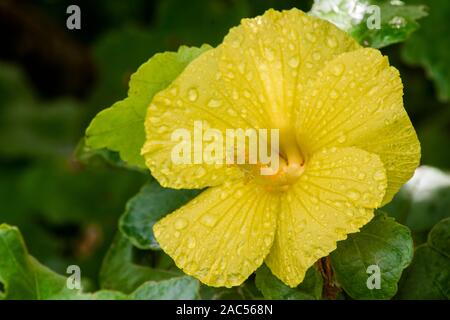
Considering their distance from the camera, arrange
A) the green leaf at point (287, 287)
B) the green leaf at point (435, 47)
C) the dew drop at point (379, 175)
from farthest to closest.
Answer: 1. the green leaf at point (435, 47)
2. the green leaf at point (287, 287)
3. the dew drop at point (379, 175)

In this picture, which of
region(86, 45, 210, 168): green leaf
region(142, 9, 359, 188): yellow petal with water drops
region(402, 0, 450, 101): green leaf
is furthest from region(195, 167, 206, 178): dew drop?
region(402, 0, 450, 101): green leaf

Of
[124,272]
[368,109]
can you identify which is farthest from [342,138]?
[124,272]

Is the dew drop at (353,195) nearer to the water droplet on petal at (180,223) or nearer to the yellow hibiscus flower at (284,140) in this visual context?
the yellow hibiscus flower at (284,140)

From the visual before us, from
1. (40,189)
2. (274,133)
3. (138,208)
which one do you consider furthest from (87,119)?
(274,133)

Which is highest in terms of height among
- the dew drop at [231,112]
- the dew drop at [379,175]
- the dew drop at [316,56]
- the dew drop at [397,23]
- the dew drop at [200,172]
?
the dew drop at [397,23]

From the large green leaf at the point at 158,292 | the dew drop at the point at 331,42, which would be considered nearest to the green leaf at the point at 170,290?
the large green leaf at the point at 158,292

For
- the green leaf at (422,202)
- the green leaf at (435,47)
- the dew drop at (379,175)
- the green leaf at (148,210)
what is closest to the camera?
the dew drop at (379,175)

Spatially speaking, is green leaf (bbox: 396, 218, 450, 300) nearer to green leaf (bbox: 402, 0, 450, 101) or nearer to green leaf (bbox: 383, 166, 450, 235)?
green leaf (bbox: 383, 166, 450, 235)
